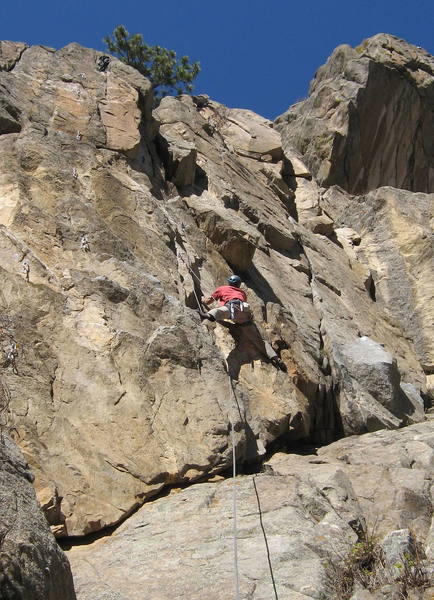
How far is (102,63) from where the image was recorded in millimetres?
16578

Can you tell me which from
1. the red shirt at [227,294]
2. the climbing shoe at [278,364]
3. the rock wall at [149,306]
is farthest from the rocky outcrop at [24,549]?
the climbing shoe at [278,364]

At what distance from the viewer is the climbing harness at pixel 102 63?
16.5m

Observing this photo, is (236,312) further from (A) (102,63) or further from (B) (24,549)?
(A) (102,63)

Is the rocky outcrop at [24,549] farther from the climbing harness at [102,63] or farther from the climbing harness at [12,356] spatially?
the climbing harness at [102,63]

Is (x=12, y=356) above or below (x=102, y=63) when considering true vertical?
below

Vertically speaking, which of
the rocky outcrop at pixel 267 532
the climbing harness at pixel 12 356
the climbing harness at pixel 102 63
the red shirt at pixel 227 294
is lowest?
the rocky outcrop at pixel 267 532

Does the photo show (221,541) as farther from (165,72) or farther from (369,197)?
(165,72)

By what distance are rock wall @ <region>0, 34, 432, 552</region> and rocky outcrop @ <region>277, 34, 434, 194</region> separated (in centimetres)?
745

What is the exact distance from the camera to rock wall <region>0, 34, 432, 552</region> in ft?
31.0

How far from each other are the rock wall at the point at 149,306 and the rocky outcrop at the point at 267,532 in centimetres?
46

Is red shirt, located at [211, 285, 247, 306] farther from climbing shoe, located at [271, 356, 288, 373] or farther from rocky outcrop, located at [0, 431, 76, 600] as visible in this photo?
rocky outcrop, located at [0, 431, 76, 600]

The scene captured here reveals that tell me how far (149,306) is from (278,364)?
2.53m

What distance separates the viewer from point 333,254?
65.2ft

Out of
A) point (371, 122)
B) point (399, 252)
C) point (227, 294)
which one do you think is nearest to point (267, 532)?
point (227, 294)
